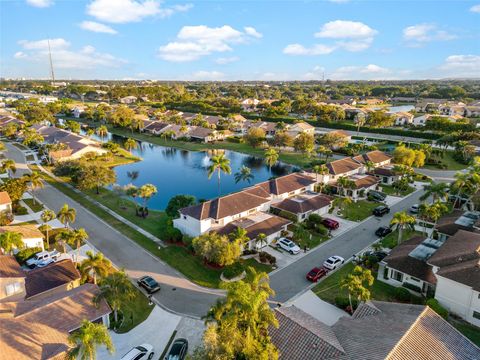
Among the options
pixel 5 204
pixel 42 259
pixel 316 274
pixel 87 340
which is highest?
pixel 87 340

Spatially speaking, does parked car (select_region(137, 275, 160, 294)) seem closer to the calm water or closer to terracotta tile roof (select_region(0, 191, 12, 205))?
the calm water

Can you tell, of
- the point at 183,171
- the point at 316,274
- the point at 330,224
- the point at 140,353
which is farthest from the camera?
the point at 183,171

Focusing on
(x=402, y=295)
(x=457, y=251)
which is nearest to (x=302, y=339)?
(x=402, y=295)

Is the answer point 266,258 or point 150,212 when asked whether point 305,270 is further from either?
point 150,212

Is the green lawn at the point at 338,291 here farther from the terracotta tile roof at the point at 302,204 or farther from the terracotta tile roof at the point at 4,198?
the terracotta tile roof at the point at 4,198

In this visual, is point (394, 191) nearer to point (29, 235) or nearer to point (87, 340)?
point (87, 340)

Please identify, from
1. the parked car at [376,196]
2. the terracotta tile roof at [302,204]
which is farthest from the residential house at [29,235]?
the parked car at [376,196]

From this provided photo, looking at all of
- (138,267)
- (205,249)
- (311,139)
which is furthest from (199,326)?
(311,139)
